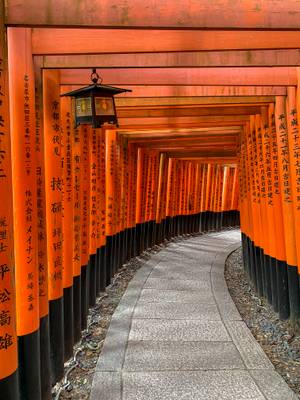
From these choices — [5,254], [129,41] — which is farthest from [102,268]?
[5,254]

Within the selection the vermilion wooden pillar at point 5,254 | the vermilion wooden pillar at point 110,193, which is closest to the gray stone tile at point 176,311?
the vermilion wooden pillar at point 110,193

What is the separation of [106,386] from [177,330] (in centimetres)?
200

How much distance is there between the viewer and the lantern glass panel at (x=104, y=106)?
419 cm

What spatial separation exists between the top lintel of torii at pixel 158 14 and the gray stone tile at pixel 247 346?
3.62m

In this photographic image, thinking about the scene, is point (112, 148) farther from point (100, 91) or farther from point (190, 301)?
point (100, 91)

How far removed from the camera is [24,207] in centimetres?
374

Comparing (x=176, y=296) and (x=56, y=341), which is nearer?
(x=56, y=341)

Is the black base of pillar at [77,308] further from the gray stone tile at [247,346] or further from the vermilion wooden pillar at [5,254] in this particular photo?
the vermilion wooden pillar at [5,254]

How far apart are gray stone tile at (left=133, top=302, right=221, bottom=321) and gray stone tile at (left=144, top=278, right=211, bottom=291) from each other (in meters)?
1.24

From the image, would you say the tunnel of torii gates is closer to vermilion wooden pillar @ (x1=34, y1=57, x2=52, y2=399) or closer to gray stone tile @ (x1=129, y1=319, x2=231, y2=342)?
vermilion wooden pillar @ (x1=34, y1=57, x2=52, y2=399)

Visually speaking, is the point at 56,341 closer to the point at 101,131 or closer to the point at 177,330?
the point at 177,330

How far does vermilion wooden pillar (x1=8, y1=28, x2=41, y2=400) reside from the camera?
3.69 metres

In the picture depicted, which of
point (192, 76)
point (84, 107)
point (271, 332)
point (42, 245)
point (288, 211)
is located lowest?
point (271, 332)

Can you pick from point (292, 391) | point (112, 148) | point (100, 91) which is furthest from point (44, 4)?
point (112, 148)
